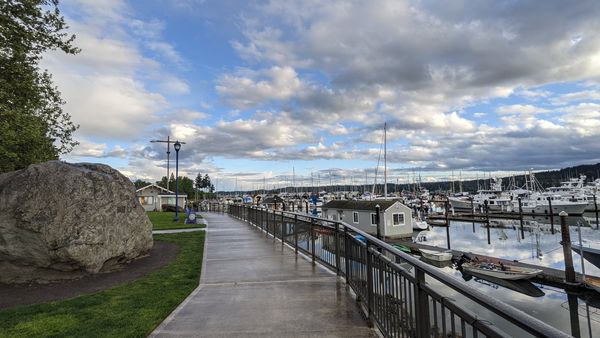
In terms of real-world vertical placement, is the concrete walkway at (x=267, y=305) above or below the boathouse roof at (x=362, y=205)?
below

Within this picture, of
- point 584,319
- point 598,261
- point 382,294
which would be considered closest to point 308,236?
point 382,294

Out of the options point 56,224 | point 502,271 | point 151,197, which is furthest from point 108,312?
point 151,197

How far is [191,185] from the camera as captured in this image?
13162cm

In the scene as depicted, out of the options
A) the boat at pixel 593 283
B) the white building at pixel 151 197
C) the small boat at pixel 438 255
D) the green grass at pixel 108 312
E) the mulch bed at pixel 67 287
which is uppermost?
the white building at pixel 151 197

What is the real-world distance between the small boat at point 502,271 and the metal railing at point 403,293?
1827 centimetres

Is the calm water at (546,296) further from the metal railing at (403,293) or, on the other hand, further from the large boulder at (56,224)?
the large boulder at (56,224)

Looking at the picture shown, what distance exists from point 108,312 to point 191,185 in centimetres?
13117

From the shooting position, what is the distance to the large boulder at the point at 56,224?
8.02 metres

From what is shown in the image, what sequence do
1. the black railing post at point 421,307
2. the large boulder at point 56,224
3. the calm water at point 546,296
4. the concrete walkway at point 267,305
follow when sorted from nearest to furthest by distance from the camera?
1. the black railing post at point 421,307
2. the concrete walkway at point 267,305
3. the large boulder at point 56,224
4. the calm water at point 546,296

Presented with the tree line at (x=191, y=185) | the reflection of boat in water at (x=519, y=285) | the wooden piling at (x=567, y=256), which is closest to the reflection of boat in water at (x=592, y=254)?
the wooden piling at (x=567, y=256)

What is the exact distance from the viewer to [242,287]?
702 centimetres

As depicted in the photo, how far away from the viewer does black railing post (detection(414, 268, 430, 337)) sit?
299 centimetres

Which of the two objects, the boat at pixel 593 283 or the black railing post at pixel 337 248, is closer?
the black railing post at pixel 337 248

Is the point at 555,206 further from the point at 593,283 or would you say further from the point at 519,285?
the point at 593,283
